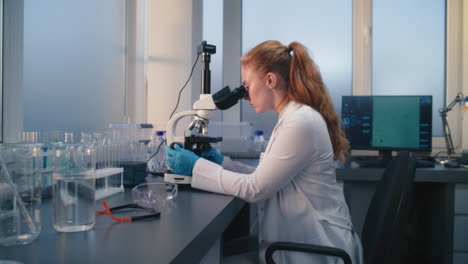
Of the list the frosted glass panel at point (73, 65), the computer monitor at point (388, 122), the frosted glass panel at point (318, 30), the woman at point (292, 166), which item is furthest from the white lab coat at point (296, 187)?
the frosted glass panel at point (318, 30)

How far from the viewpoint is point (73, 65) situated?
177 cm

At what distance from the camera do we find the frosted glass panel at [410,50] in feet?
9.60

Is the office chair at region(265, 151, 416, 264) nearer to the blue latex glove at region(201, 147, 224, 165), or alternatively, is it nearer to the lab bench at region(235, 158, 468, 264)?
the blue latex glove at region(201, 147, 224, 165)

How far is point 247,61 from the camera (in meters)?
1.40

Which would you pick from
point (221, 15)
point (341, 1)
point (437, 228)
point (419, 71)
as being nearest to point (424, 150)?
point (437, 228)

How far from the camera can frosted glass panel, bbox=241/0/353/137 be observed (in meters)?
3.02

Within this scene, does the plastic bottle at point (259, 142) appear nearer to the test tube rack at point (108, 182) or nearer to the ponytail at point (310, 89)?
the ponytail at point (310, 89)

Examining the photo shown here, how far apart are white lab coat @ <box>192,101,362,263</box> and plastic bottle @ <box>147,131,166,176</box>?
1.60ft

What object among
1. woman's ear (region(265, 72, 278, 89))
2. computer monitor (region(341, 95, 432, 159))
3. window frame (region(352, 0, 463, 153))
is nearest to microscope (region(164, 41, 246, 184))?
woman's ear (region(265, 72, 278, 89))

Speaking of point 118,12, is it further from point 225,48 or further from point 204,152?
point 204,152

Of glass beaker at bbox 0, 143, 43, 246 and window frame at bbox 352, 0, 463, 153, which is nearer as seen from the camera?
glass beaker at bbox 0, 143, 43, 246

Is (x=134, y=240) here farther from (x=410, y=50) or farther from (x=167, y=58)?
(x=410, y=50)

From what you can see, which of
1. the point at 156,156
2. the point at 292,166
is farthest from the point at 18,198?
the point at 156,156

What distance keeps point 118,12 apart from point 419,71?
2.38 m
